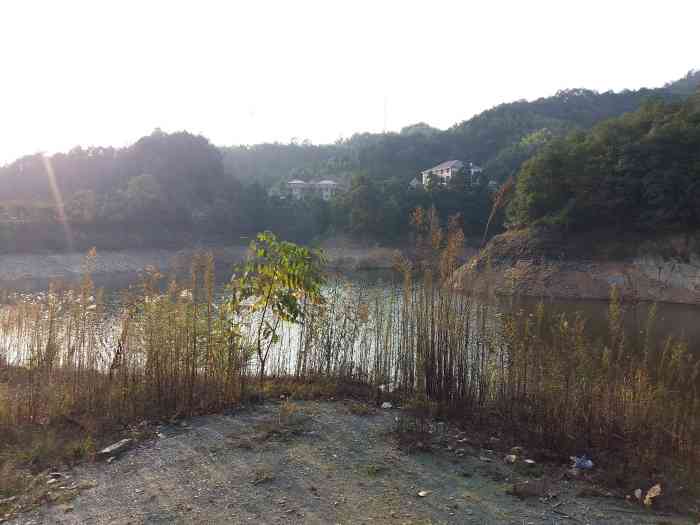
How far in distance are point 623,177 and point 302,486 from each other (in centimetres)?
3283

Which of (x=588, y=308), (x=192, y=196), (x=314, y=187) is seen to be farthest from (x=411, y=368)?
(x=314, y=187)

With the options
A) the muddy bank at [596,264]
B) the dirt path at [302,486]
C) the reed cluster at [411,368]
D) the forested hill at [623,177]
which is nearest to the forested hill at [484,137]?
the forested hill at [623,177]

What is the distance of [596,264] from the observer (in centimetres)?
3192

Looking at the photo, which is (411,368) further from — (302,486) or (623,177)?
(623,177)

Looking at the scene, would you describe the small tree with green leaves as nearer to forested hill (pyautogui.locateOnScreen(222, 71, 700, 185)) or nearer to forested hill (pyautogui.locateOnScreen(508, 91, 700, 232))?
forested hill (pyautogui.locateOnScreen(508, 91, 700, 232))

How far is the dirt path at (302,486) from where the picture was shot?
4.11 meters

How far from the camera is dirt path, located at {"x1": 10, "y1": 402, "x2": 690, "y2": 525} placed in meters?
4.11

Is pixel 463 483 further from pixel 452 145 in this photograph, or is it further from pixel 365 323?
pixel 452 145

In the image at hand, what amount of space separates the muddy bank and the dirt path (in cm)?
2325

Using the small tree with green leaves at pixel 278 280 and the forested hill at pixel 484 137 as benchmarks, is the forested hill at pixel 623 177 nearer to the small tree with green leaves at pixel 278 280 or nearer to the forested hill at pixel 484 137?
the small tree with green leaves at pixel 278 280

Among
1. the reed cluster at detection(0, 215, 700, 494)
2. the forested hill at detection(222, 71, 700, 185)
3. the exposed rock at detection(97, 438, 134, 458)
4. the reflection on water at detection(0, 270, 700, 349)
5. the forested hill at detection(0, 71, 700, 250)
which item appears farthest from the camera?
the forested hill at detection(222, 71, 700, 185)

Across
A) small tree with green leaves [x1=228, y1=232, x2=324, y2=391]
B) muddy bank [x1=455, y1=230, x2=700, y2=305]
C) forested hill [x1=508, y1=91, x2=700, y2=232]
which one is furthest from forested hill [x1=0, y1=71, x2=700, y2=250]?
small tree with green leaves [x1=228, y1=232, x2=324, y2=391]

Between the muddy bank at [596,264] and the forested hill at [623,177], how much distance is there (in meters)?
1.11

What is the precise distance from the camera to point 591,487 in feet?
15.6
